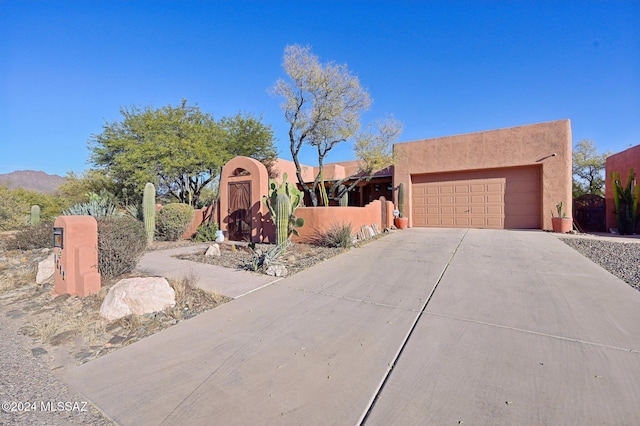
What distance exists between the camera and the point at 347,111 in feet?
56.1

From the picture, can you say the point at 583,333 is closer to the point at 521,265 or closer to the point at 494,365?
the point at 494,365

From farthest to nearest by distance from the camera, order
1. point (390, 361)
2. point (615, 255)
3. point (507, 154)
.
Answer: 1. point (507, 154)
2. point (615, 255)
3. point (390, 361)

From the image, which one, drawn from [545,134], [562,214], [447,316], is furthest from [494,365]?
[545,134]

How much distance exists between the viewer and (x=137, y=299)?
4117mm

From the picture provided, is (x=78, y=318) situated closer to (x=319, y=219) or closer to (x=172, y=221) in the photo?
(x=319, y=219)

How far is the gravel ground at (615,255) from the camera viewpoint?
5.89 metres

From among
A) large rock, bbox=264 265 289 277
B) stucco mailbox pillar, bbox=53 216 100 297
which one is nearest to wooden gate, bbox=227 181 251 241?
large rock, bbox=264 265 289 277

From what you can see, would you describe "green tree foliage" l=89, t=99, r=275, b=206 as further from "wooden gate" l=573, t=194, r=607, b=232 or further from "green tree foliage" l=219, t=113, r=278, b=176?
"wooden gate" l=573, t=194, r=607, b=232

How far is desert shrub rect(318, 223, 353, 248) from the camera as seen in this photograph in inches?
362

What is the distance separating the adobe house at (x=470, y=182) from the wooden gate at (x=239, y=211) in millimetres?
40

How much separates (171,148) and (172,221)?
20.0 ft

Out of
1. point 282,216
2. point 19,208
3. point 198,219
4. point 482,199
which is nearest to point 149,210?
point 198,219

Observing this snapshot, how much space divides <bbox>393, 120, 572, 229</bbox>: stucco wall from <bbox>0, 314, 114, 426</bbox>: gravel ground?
15718 millimetres

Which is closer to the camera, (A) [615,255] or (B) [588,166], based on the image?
(A) [615,255]
